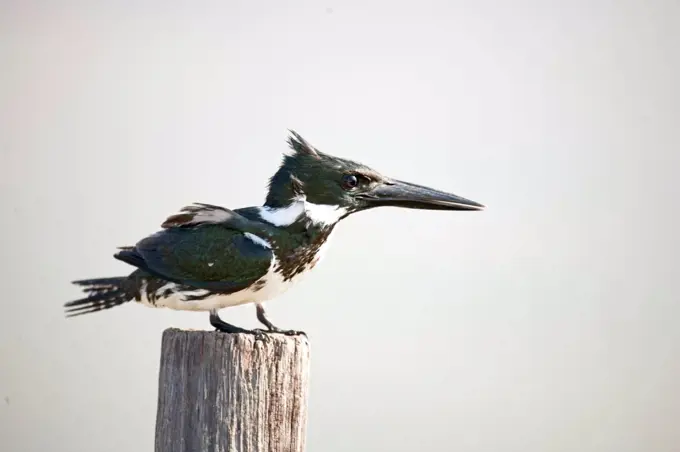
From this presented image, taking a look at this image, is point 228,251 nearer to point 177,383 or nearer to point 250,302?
point 250,302

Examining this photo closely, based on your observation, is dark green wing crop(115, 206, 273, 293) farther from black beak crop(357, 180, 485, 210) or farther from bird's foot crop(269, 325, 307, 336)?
black beak crop(357, 180, 485, 210)

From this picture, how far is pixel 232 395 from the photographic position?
336 cm

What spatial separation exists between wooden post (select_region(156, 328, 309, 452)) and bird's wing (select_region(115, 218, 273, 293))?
0.55 m

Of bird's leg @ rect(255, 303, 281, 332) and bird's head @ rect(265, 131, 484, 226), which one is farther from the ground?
bird's head @ rect(265, 131, 484, 226)

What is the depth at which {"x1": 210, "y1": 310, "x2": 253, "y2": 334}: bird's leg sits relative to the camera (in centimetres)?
382

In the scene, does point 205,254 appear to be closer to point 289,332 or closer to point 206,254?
point 206,254

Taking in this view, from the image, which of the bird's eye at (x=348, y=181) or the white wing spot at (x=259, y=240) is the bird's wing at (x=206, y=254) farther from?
the bird's eye at (x=348, y=181)

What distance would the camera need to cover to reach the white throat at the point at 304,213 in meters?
4.13

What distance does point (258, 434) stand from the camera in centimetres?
336

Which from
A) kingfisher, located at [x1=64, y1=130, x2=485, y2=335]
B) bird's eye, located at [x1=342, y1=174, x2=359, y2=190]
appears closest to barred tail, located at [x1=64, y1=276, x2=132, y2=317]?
kingfisher, located at [x1=64, y1=130, x2=485, y2=335]

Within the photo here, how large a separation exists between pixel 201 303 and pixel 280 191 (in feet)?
2.35

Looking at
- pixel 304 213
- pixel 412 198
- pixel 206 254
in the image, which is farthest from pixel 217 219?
pixel 412 198

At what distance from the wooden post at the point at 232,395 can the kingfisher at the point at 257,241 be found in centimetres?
42

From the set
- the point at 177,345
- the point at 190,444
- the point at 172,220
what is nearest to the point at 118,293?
the point at 172,220
